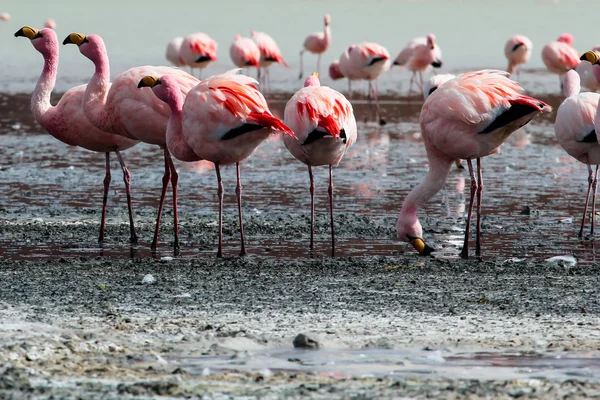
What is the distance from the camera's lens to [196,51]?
21.2 m

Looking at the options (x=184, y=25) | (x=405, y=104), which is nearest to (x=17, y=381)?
(x=405, y=104)

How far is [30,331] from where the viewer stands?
4.89 meters

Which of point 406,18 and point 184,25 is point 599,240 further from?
point 406,18

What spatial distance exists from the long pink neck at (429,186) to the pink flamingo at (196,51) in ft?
45.9

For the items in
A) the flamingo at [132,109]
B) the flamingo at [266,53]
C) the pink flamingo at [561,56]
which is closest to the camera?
the flamingo at [132,109]

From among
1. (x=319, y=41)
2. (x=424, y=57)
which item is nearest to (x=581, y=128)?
(x=424, y=57)

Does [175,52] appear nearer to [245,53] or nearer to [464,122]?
[245,53]

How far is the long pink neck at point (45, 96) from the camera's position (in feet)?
28.7

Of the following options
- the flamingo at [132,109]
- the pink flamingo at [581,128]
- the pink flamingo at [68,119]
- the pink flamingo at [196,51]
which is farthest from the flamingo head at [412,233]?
the pink flamingo at [196,51]

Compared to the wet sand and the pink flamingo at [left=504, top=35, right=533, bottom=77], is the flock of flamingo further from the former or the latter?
the pink flamingo at [left=504, top=35, right=533, bottom=77]

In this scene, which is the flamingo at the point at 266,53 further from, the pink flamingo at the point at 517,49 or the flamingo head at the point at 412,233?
the flamingo head at the point at 412,233

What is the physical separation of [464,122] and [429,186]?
0.57 meters

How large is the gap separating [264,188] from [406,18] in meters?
28.8

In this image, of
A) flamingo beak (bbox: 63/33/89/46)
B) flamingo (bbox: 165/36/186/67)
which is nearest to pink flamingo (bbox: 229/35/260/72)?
flamingo (bbox: 165/36/186/67)
